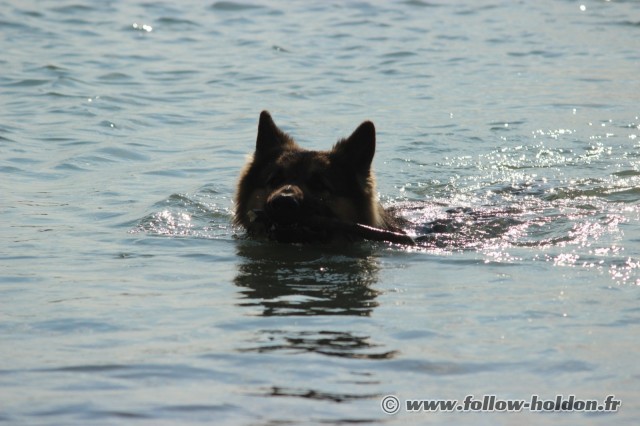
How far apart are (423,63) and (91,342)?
46.9ft

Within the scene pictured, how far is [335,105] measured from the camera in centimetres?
1612

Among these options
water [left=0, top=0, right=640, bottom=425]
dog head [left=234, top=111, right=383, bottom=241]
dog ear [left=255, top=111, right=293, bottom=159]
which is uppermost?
dog ear [left=255, top=111, right=293, bottom=159]

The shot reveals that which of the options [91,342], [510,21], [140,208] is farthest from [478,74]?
[91,342]

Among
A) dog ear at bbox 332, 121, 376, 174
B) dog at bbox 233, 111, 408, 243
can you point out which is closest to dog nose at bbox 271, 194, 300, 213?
dog at bbox 233, 111, 408, 243

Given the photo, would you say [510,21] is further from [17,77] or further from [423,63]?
[17,77]

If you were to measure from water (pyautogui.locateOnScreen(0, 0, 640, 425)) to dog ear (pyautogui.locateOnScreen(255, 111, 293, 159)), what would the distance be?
0.80 metres

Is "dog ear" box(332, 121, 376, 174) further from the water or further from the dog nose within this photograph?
the dog nose

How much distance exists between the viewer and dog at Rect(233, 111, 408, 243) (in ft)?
27.9

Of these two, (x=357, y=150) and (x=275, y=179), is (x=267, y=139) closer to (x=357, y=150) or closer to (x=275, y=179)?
(x=275, y=179)

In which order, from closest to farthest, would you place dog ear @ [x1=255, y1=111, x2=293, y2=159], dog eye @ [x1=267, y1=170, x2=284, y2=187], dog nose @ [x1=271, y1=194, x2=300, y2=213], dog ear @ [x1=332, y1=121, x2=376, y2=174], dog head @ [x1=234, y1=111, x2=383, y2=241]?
1. dog nose @ [x1=271, y1=194, x2=300, y2=213]
2. dog head @ [x1=234, y1=111, x2=383, y2=241]
3. dog eye @ [x1=267, y1=170, x2=284, y2=187]
4. dog ear @ [x1=332, y1=121, x2=376, y2=174]
5. dog ear @ [x1=255, y1=111, x2=293, y2=159]

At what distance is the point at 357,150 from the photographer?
30.2ft

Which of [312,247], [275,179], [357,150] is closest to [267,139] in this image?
[275,179]

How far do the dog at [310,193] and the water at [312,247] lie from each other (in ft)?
0.64

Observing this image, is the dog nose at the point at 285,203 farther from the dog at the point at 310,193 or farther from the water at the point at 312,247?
the water at the point at 312,247
